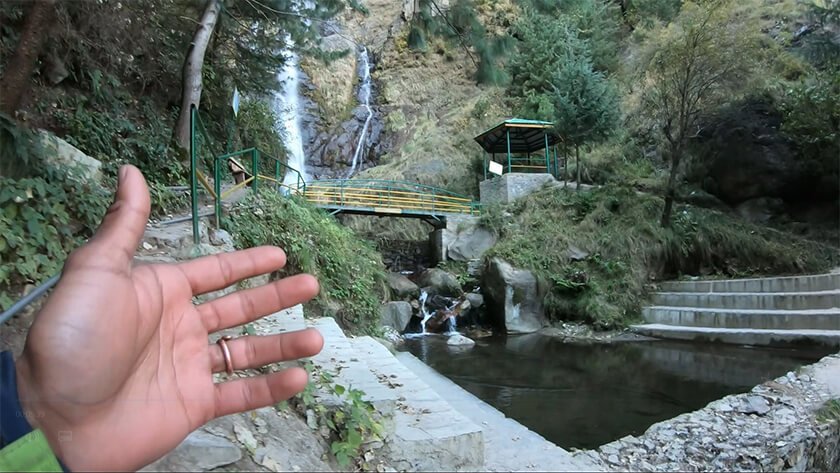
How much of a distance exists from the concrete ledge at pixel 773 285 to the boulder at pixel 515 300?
303 centimetres

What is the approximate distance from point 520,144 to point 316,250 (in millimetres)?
13271

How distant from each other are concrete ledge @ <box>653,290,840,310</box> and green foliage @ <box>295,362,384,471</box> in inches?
311

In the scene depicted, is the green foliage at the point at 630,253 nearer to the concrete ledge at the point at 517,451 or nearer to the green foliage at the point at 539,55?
the concrete ledge at the point at 517,451

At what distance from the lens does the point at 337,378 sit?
9.91 ft

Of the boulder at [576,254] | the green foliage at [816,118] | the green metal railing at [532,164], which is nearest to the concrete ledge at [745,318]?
the boulder at [576,254]

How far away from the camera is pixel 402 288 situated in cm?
1139

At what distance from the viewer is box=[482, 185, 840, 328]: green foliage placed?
1026 centimetres

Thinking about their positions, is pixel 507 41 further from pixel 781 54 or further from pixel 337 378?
pixel 781 54

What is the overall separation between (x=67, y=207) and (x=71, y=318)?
10.3 feet

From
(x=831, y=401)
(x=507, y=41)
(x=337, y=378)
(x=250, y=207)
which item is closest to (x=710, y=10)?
(x=507, y=41)

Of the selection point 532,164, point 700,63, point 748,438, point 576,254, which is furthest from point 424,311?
point 532,164

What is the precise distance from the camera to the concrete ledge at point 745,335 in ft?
21.6

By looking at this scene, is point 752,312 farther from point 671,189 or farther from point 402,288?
point 402,288

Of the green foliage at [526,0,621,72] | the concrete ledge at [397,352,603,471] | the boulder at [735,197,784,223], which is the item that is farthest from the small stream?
the green foliage at [526,0,621,72]
